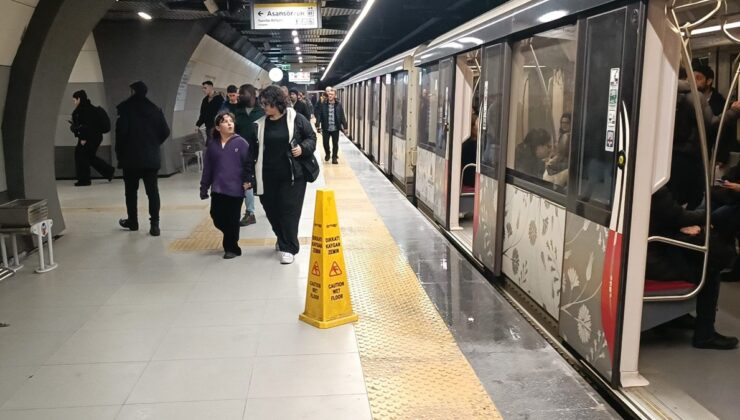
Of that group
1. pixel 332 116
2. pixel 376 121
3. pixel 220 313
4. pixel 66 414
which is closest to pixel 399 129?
pixel 332 116

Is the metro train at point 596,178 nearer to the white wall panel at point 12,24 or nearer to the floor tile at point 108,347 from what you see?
the floor tile at point 108,347

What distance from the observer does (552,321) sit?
4.08m

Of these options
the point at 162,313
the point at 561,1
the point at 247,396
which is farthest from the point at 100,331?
the point at 561,1

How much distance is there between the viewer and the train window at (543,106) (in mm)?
3859

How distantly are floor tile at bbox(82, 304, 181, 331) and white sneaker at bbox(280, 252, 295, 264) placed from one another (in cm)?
125

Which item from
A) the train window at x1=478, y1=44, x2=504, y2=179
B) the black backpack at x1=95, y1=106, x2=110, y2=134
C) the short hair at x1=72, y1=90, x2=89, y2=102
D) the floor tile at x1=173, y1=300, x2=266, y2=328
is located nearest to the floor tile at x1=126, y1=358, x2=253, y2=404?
the floor tile at x1=173, y1=300, x2=266, y2=328

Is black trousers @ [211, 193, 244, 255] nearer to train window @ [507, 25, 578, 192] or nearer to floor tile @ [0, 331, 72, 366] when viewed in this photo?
floor tile @ [0, 331, 72, 366]

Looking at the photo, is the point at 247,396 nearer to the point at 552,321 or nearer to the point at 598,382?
the point at 598,382

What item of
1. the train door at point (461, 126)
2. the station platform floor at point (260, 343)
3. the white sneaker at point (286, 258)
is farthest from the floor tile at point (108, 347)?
the train door at point (461, 126)

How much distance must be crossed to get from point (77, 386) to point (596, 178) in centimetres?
288

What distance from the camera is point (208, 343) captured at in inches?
148

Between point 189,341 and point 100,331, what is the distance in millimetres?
647

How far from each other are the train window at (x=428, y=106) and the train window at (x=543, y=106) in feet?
8.86

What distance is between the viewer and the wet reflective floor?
3008 millimetres
